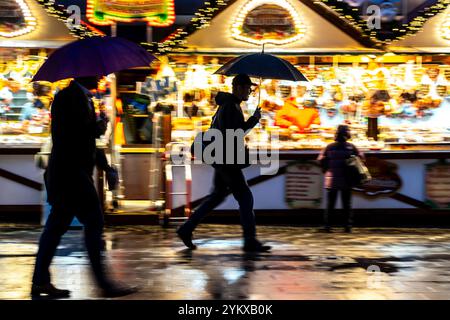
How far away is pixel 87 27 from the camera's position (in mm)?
12789

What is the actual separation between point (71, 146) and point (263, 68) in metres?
3.19

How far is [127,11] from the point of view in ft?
41.9

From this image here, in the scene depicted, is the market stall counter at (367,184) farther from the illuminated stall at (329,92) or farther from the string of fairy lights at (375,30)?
the string of fairy lights at (375,30)

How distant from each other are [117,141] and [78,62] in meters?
6.36

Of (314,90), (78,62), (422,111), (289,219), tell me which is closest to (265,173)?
(289,219)

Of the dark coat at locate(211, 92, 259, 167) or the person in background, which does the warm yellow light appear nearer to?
the person in background

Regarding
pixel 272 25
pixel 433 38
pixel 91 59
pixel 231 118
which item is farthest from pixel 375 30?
pixel 91 59

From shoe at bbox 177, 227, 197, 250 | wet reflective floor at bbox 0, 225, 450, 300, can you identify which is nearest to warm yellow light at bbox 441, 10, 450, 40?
wet reflective floor at bbox 0, 225, 450, 300

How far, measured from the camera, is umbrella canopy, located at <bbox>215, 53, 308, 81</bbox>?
31.6 feet

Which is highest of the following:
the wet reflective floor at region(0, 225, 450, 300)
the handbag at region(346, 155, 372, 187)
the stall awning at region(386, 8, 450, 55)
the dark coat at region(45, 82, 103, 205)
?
the stall awning at region(386, 8, 450, 55)

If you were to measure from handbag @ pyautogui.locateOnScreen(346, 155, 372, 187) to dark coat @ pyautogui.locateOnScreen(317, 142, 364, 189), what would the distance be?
0.05 m

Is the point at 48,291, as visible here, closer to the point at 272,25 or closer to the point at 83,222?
the point at 83,222

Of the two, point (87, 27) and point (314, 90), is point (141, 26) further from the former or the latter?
point (314, 90)
